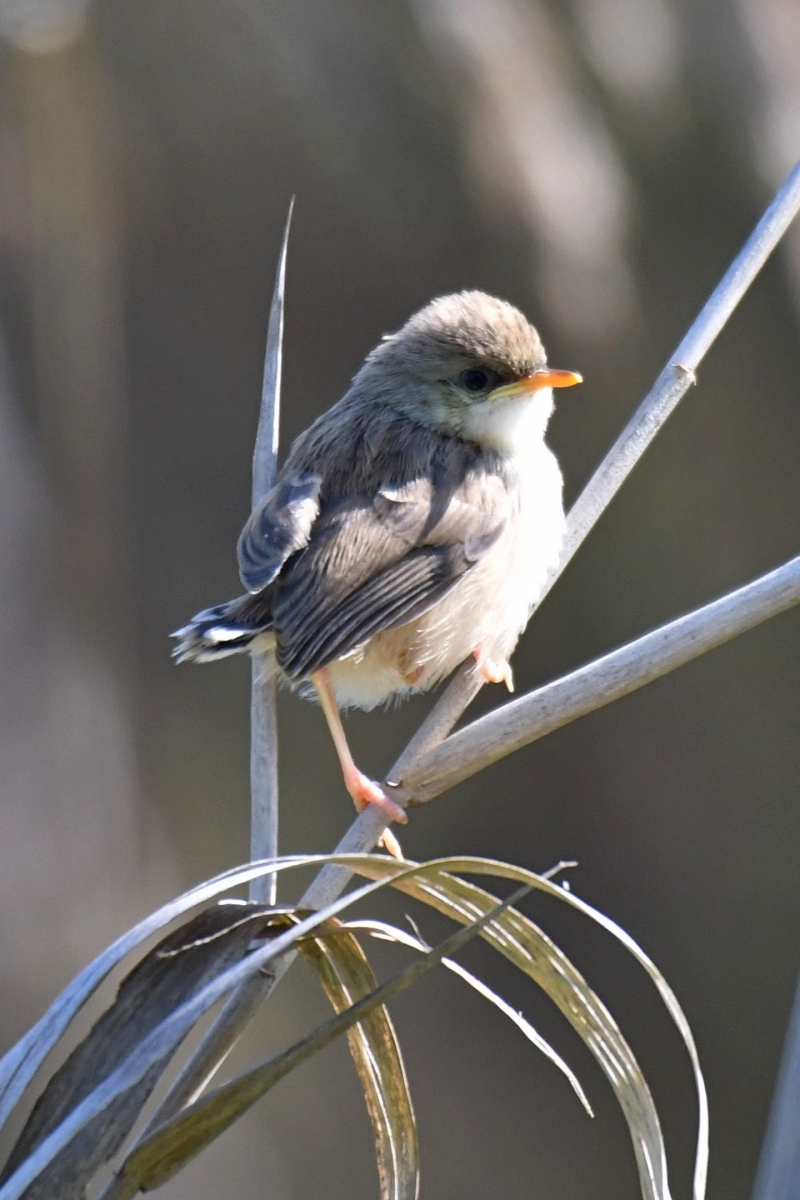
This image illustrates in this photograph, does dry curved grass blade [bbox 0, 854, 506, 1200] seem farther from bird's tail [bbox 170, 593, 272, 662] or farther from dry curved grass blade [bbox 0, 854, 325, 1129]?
bird's tail [bbox 170, 593, 272, 662]

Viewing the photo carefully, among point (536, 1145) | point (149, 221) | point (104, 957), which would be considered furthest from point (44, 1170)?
point (536, 1145)

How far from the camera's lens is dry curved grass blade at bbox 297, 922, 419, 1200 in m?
1.89

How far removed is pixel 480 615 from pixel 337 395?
4.00m

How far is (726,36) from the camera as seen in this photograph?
7.30 meters

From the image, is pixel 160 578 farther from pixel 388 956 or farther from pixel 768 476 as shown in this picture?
pixel 768 476

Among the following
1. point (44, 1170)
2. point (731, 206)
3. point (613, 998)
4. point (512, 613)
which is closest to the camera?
point (44, 1170)

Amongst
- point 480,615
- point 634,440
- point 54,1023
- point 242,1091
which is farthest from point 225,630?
point 242,1091

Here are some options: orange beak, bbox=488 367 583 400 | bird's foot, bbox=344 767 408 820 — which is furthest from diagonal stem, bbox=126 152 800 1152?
orange beak, bbox=488 367 583 400

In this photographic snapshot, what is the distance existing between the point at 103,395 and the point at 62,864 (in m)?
2.64

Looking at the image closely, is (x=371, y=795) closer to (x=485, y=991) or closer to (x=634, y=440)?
(x=634, y=440)

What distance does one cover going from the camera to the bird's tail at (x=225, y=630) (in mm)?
3236

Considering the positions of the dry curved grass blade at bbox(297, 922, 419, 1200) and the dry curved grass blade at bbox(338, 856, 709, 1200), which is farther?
the dry curved grass blade at bbox(297, 922, 419, 1200)

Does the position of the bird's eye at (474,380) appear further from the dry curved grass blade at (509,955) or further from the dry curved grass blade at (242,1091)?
the dry curved grass blade at (242,1091)

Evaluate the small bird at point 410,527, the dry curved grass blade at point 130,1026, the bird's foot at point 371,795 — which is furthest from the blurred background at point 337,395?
the dry curved grass blade at point 130,1026
